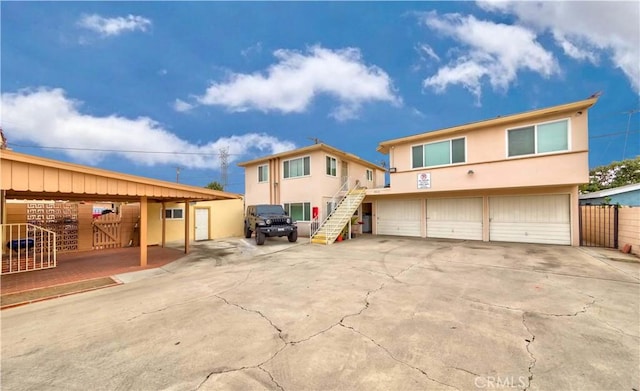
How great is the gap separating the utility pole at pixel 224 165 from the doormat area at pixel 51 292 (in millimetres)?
33300

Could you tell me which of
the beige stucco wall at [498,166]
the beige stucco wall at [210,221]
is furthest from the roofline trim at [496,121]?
the beige stucco wall at [210,221]

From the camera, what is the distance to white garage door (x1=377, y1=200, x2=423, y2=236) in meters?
15.2

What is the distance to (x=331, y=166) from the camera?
639 inches

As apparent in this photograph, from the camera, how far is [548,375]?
2.58m

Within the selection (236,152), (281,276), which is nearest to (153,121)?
(236,152)

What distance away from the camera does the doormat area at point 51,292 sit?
514 centimetres

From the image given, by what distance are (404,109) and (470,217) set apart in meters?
36.7

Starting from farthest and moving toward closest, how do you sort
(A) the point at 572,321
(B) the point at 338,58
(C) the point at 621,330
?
(B) the point at 338,58, (A) the point at 572,321, (C) the point at 621,330

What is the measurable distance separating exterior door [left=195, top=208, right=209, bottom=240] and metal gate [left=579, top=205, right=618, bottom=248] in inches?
760

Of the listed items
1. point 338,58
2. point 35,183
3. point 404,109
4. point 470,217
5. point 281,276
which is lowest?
point 281,276

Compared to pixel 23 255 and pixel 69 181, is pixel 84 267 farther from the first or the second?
pixel 69 181

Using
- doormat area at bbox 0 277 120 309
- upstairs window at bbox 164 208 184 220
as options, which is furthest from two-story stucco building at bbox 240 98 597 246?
doormat area at bbox 0 277 120 309

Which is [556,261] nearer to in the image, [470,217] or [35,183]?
[470,217]

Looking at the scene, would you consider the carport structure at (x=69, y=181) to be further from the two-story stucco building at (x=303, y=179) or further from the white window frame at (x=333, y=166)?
the white window frame at (x=333, y=166)
